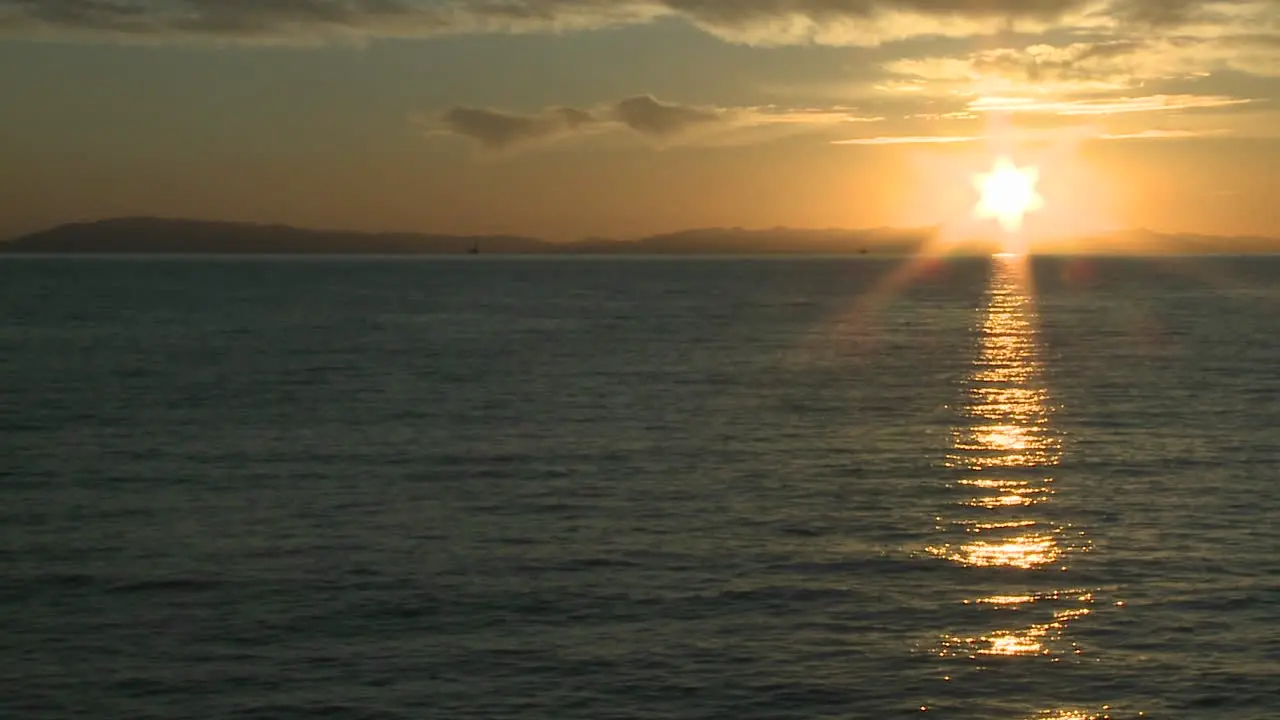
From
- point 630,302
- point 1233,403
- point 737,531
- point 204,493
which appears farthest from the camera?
point 630,302

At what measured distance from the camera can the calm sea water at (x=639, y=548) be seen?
2486 cm

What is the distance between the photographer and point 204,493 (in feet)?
139

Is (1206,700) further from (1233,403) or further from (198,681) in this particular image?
(1233,403)

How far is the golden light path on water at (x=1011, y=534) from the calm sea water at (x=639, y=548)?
0.14 metres

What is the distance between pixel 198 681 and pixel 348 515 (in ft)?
46.0

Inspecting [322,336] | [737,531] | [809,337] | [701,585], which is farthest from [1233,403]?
[322,336]

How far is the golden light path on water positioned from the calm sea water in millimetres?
141

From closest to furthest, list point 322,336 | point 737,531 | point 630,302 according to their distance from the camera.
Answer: point 737,531
point 322,336
point 630,302

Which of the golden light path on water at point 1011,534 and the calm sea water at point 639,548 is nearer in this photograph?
the calm sea water at point 639,548

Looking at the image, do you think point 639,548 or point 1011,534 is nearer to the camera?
point 639,548

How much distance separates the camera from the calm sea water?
24.9m

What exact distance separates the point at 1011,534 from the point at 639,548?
31.8 ft

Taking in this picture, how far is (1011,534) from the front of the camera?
36625mm

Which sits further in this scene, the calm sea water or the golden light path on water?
the golden light path on water
